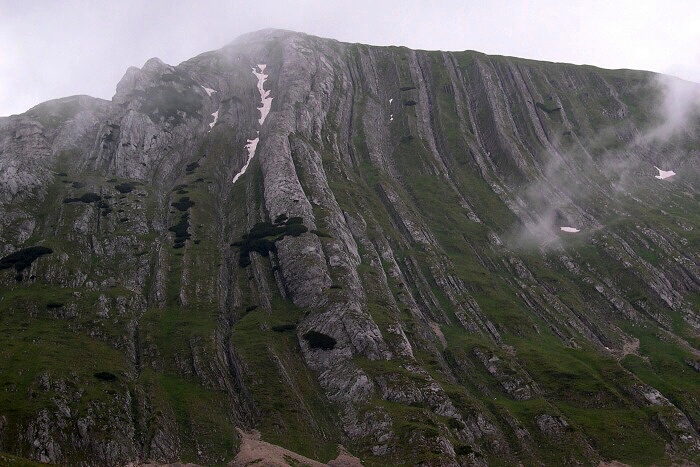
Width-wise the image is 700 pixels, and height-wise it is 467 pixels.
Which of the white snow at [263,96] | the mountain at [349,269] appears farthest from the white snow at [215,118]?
the white snow at [263,96]

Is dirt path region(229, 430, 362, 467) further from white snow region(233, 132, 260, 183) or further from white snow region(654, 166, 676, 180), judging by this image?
white snow region(654, 166, 676, 180)

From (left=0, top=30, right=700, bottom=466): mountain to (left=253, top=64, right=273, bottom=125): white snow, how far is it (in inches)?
63.9

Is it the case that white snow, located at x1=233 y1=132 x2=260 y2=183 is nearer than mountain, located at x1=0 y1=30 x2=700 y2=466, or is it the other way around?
mountain, located at x1=0 y1=30 x2=700 y2=466

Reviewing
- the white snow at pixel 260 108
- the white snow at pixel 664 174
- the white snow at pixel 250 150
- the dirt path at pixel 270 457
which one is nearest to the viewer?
the dirt path at pixel 270 457

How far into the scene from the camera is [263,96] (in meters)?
172

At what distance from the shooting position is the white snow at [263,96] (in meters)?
162

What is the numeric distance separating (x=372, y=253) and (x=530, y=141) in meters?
83.3

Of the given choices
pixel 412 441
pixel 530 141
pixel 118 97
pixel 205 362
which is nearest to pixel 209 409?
pixel 205 362

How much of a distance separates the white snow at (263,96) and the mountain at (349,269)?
5.32ft

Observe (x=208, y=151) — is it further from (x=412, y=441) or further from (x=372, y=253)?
(x=412, y=441)

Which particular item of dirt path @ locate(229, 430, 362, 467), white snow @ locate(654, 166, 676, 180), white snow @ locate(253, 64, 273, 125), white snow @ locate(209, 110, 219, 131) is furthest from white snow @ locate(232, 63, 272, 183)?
white snow @ locate(654, 166, 676, 180)

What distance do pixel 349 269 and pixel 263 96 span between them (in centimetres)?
9597

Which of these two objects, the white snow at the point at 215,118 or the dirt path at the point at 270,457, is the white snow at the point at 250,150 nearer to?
the white snow at the point at 215,118

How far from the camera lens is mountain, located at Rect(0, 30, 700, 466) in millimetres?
65625
